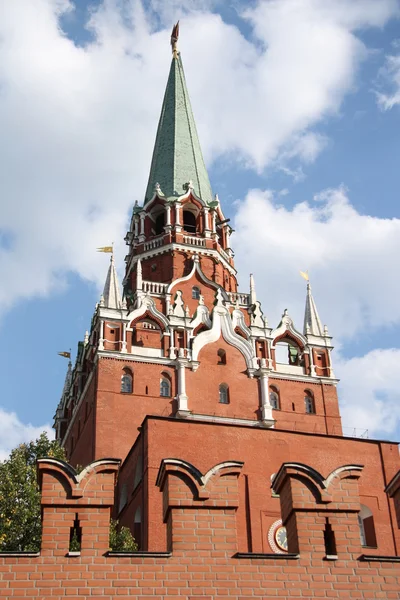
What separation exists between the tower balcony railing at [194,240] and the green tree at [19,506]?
22315mm

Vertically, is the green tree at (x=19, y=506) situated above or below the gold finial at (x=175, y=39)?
below

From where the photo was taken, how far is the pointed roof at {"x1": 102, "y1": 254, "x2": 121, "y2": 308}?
43.3 metres

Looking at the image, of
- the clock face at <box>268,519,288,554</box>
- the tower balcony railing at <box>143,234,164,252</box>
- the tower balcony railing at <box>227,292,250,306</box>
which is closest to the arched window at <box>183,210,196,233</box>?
the tower balcony railing at <box>143,234,164,252</box>

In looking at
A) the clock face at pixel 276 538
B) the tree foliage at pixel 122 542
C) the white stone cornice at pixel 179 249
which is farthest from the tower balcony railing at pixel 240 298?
the tree foliage at pixel 122 542

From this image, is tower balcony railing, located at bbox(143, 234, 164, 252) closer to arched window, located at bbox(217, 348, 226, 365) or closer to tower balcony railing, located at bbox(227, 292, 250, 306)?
tower balcony railing, located at bbox(227, 292, 250, 306)

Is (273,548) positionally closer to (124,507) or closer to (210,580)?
(124,507)

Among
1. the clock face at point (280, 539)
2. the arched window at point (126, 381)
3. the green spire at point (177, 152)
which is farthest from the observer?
the green spire at point (177, 152)

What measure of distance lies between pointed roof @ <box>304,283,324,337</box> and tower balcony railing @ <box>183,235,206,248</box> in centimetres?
678

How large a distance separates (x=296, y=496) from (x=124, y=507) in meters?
24.8

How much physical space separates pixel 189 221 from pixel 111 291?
10.2m

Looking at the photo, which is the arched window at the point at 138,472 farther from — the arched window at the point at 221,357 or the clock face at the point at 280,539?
the arched window at the point at 221,357

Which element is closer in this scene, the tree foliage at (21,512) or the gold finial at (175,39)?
the tree foliage at (21,512)

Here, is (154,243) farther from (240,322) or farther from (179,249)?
(240,322)

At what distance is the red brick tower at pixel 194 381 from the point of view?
3187 cm
